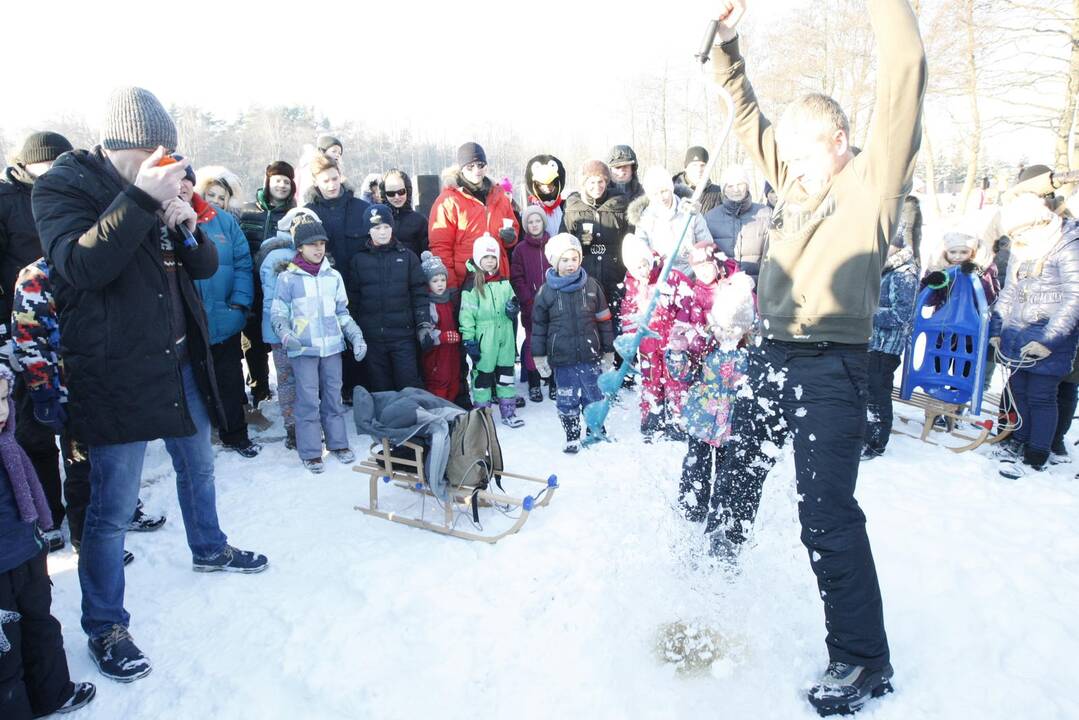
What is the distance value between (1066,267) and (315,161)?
19.2 feet

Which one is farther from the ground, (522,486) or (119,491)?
(119,491)

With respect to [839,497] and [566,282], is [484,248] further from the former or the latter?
[839,497]

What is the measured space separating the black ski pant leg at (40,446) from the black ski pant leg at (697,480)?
3.50 meters

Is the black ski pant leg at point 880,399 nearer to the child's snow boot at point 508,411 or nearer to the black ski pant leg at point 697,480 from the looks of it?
the black ski pant leg at point 697,480

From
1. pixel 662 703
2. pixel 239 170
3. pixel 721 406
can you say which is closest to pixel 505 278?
pixel 721 406

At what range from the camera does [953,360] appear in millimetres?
5000

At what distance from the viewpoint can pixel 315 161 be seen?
17.6 feet

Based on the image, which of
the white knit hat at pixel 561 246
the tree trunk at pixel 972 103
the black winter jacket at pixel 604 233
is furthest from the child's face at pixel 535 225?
the tree trunk at pixel 972 103

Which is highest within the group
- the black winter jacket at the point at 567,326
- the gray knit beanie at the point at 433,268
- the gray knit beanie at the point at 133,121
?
the gray knit beanie at the point at 133,121

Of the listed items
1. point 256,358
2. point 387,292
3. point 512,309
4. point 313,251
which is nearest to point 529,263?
point 512,309

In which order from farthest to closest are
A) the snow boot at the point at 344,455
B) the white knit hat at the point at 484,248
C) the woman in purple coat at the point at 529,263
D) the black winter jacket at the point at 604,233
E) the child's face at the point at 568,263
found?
1. the black winter jacket at the point at 604,233
2. the woman in purple coat at the point at 529,263
3. the white knit hat at the point at 484,248
4. the child's face at the point at 568,263
5. the snow boot at the point at 344,455

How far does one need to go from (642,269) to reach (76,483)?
12.1ft

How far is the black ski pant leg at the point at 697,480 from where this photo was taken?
3387mm

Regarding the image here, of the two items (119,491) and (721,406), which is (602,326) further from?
(119,491)
